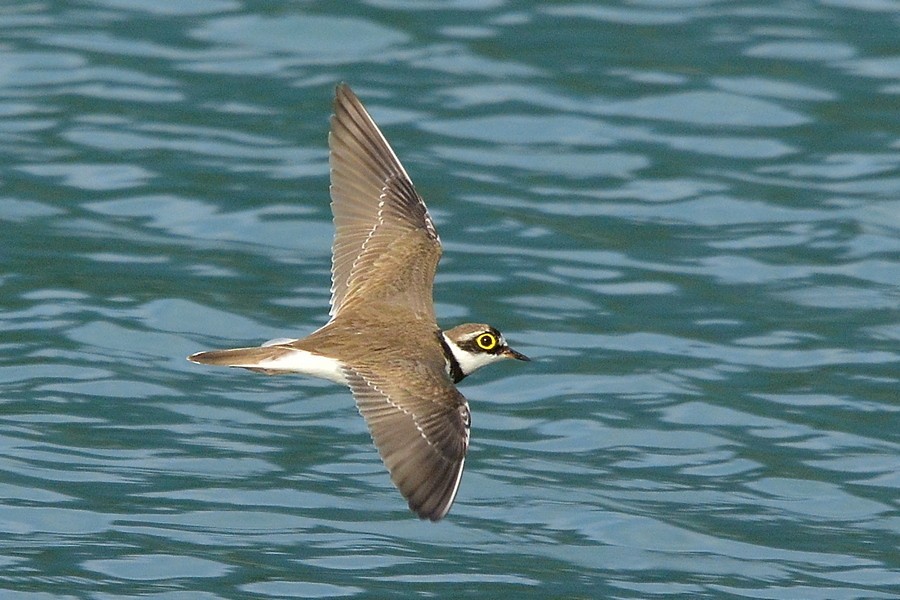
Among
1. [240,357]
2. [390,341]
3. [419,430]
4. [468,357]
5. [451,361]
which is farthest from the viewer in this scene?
[468,357]

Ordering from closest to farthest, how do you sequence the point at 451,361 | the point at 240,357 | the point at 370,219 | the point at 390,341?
the point at 240,357 < the point at 390,341 < the point at 451,361 < the point at 370,219

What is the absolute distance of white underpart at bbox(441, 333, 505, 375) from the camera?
35.1ft

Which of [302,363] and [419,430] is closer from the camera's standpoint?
[419,430]

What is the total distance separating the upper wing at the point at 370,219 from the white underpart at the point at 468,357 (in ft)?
1.94

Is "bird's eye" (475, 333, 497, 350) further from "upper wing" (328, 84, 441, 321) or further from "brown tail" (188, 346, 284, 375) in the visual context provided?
"brown tail" (188, 346, 284, 375)

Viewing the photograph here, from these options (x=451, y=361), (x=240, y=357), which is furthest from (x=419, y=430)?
(x=451, y=361)

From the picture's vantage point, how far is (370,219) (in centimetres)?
1170

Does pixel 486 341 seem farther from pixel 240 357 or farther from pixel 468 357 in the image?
pixel 240 357

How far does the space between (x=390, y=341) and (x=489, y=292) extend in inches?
136

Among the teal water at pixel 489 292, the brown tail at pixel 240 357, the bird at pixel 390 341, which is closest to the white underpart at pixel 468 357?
the bird at pixel 390 341

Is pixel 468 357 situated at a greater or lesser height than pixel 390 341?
lesser

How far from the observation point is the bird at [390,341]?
30.4ft

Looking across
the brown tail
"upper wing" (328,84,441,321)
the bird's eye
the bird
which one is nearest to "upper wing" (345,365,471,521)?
the bird

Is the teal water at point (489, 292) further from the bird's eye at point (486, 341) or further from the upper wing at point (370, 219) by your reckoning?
the upper wing at point (370, 219)
